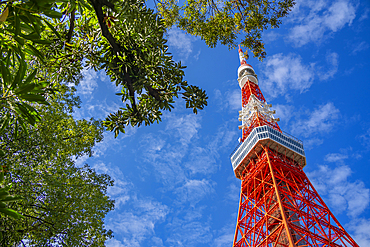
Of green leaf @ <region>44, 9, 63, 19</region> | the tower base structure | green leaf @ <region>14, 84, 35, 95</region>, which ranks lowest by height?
green leaf @ <region>14, 84, 35, 95</region>

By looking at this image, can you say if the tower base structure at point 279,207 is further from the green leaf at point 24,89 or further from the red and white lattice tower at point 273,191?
the green leaf at point 24,89

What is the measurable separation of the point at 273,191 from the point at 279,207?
262 centimetres

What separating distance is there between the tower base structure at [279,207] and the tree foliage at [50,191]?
17402 millimetres

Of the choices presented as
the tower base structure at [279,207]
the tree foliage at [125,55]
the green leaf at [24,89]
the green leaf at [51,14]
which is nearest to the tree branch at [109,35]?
the tree foliage at [125,55]

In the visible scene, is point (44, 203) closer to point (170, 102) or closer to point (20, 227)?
point (20, 227)

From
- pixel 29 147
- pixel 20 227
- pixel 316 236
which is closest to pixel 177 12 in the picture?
pixel 29 147

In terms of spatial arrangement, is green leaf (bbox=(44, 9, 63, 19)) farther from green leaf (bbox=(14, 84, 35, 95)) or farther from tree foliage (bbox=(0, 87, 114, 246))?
tree foliage (bbox=(0, 87, 114, 246))

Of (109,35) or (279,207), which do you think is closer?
(109,35)

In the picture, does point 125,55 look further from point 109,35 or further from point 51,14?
point 51,14

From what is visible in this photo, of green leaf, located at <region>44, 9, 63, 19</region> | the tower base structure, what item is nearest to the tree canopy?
green leaf, located at <region>44, 9, 63, 19</region>

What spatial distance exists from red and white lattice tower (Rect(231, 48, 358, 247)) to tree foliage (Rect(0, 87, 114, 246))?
17410 mm

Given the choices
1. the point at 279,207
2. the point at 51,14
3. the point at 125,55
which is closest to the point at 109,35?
the point at 125,55

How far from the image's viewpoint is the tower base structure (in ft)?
65.3

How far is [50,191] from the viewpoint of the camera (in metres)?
5.05
